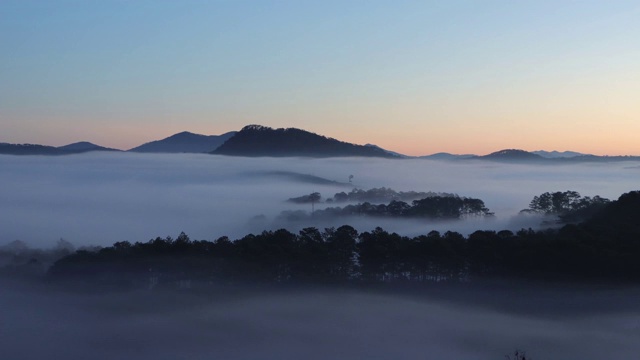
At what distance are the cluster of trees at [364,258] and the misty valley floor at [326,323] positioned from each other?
0.95m

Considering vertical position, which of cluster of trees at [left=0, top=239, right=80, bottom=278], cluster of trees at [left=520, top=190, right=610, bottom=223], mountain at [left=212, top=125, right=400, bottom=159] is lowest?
cluster of trees at [left=0, top=239, right=80, bottom=278]

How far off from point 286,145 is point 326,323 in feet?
270

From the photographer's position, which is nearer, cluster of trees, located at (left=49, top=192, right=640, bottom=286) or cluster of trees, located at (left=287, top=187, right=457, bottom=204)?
cluster of trees, located at (left=49, top=192, right=640, bottom=286)

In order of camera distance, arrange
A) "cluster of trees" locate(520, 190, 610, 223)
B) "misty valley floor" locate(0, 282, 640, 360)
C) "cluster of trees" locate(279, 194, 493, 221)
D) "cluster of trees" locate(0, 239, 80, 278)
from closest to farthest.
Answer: "misty valley floor" locate(0, 282, 640, 360), "cluster of trees" locate(0, 239, 80, 278), "cluster of trees" locate(520, 190, 610, 223), "cluster of trees" locate(279, 194, 493, 221)

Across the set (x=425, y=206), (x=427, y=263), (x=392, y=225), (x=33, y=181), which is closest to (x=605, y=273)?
(x=427, y=263)

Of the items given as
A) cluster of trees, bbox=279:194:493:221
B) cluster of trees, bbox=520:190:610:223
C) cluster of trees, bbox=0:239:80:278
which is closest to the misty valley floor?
cluster of trees, bbox=0:239:80:278

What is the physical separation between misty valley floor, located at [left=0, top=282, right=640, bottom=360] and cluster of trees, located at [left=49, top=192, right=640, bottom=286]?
37.4 inches

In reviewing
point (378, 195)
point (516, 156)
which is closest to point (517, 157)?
point (516, 156)

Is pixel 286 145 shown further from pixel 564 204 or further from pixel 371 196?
pixel 564 204

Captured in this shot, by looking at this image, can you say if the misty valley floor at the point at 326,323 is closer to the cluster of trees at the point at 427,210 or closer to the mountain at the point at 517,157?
the cluster of trees at the point at 427,210

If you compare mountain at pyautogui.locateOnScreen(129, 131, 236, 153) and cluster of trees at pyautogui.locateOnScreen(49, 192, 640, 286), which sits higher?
mountain at pyautogui.locateOnScreen(129, 131, 236, 153)

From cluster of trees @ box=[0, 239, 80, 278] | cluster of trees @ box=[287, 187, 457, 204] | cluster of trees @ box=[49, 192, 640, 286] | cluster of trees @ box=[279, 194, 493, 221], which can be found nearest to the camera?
cluster of trees @ box=[49, 192, 640, 286]

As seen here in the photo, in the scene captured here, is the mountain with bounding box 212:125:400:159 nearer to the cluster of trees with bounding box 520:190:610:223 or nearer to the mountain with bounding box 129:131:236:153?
the mountain with bounding box 129:131:236:153

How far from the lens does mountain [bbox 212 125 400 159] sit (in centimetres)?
9906
